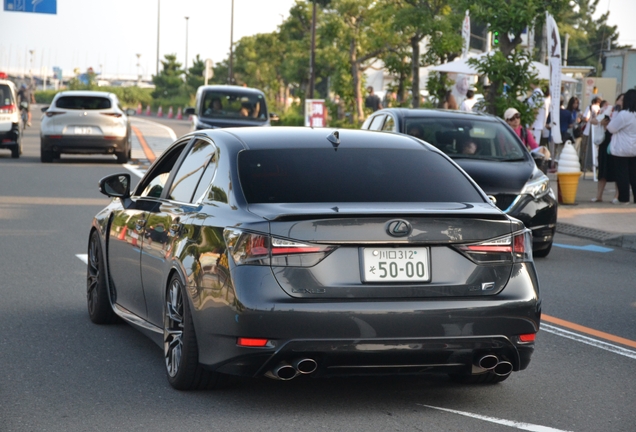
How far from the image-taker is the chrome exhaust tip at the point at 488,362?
5.53m

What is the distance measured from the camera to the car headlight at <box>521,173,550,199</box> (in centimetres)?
1253

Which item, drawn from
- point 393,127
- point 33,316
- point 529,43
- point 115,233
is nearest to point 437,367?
point 115,233

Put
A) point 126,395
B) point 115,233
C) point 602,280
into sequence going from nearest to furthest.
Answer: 1. point 126,395
2. point 115,233
3. point 602,280

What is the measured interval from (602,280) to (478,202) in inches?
A: 219

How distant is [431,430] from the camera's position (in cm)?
528

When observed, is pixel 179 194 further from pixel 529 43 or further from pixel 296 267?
pixel 529 43

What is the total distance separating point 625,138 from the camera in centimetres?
1806

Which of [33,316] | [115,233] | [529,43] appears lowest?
[33,316]

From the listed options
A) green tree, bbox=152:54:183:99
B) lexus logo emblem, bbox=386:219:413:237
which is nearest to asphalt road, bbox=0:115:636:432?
lexus logo emblem, bbox=386:219:413:237

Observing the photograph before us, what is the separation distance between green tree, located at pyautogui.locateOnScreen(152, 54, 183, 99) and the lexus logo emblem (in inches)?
3755

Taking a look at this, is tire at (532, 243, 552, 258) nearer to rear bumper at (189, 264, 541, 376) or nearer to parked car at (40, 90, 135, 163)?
rear bumper at (189, 264, 541, 376)

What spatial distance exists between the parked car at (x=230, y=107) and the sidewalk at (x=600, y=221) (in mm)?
9341

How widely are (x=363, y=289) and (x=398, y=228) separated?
328mm

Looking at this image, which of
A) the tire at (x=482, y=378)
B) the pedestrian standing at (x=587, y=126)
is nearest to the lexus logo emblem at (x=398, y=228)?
the tire at (x=482, y=378)
